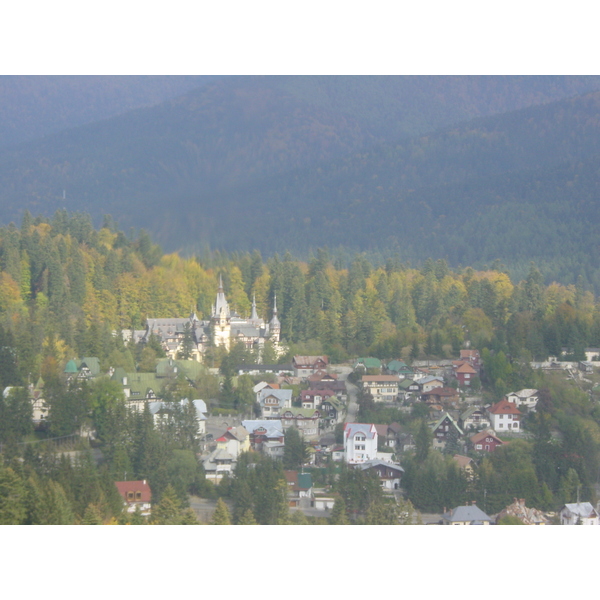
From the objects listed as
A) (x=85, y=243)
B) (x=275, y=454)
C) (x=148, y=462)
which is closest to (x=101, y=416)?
(x=148, y=462)

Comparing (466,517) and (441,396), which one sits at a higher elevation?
(441,396)

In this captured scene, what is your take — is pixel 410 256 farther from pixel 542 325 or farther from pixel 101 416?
pixel 101 416

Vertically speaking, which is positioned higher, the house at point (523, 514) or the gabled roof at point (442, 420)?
the gabled roof at point (442, 420)

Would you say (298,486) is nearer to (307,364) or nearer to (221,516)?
(221,516)

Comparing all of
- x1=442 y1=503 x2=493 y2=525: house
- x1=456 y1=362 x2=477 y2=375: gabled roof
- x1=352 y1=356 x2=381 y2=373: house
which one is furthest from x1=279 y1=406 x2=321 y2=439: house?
x1=442 y1=503 x2=493 y2=525: house

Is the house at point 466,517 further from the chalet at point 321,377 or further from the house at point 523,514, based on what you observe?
the chalet at point 321,377

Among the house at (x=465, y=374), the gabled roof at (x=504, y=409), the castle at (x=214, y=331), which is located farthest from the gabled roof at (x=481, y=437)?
the castle at (x=214, y=331)

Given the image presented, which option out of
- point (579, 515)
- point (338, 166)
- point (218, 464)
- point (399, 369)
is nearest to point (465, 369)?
point (399, 369)
